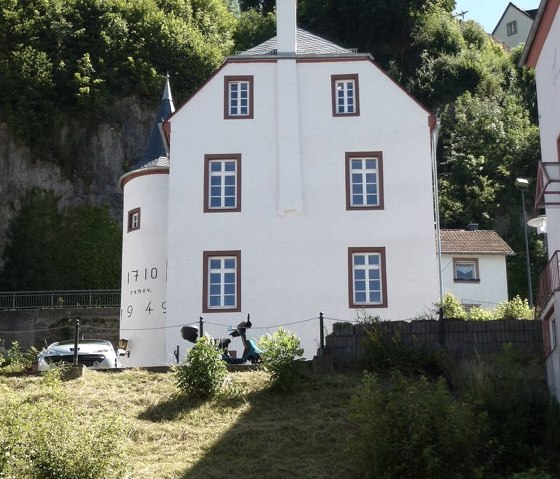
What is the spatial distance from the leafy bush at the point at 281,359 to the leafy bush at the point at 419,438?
4.52 meters

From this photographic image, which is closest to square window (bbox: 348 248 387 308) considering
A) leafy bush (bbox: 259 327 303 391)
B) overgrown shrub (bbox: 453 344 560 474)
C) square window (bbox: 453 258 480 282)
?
leafy bush (bbox: 259 327 303 391)

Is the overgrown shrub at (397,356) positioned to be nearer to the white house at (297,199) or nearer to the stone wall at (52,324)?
the white house at (297,199)

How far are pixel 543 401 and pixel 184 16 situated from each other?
46451mm

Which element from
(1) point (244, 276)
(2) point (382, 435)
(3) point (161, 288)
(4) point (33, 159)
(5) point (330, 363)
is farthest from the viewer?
(4) point (33, 159)

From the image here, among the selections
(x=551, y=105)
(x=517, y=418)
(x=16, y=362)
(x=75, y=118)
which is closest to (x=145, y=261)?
(x=16, y=362)

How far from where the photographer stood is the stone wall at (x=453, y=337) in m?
22.6

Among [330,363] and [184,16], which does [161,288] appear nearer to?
[330,363]

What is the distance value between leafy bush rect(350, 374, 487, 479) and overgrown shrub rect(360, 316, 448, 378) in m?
5.03

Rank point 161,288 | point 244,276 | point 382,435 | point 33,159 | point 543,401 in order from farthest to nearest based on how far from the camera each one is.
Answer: point 33,159
point 161,288
point 244,276
point 543,401
point 382,435

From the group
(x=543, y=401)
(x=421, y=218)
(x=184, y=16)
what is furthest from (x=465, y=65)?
(x=543, y=401)

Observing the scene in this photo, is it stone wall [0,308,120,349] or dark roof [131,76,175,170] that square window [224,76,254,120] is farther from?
stone wall [0,308,120,349]

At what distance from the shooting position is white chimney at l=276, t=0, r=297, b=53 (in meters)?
33.0

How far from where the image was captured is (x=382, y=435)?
16188 mm

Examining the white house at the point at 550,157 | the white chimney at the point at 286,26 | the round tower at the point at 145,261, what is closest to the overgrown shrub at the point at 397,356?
the white house at the point at 550,157
